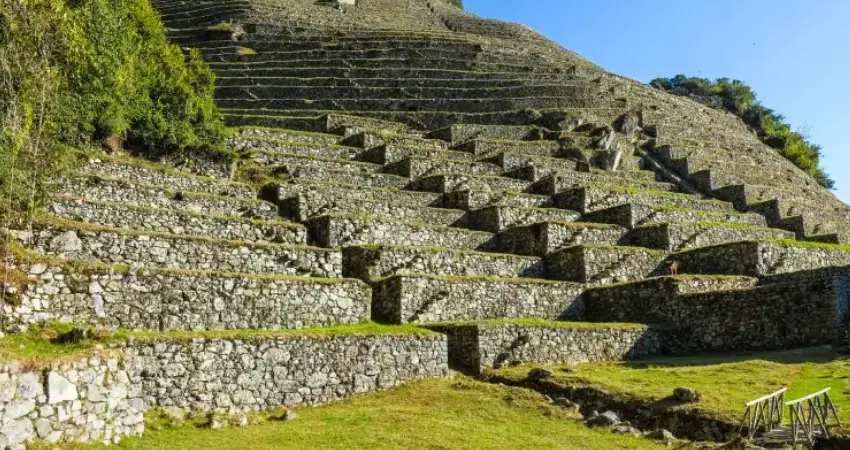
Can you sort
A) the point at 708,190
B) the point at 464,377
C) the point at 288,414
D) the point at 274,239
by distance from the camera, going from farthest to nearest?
the point at 708,190 < the point at 274,239 < the point at 464,377 < the point at 288,414

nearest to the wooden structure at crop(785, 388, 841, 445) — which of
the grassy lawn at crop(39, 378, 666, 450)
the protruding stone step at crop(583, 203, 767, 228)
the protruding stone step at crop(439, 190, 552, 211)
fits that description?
the grassy lawn at crop(39, 378, 666, 450)

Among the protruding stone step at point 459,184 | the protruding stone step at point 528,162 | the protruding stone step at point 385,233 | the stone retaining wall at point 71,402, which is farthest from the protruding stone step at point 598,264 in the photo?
the stone retaining wall at point 71,402

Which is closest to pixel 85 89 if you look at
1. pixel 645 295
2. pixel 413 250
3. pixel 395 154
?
pixel 413 250

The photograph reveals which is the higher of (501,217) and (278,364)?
(501,217)

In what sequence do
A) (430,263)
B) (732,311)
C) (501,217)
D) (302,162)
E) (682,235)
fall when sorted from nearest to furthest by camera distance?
(732,311), (430,263), (501,217), (682,235), (302,162)

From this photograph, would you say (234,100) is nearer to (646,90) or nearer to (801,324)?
(646,90)

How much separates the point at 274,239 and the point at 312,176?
6139 millimetres

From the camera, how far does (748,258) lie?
75.5ft

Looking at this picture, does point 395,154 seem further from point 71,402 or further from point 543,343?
point 71,402

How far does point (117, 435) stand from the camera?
1193 cm

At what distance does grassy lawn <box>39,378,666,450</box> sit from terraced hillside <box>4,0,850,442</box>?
2.77 ft

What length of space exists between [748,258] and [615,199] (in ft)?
20.8

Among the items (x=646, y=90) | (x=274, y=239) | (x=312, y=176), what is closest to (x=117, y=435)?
(x=274, y=239)

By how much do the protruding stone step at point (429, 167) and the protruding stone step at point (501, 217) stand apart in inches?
144
